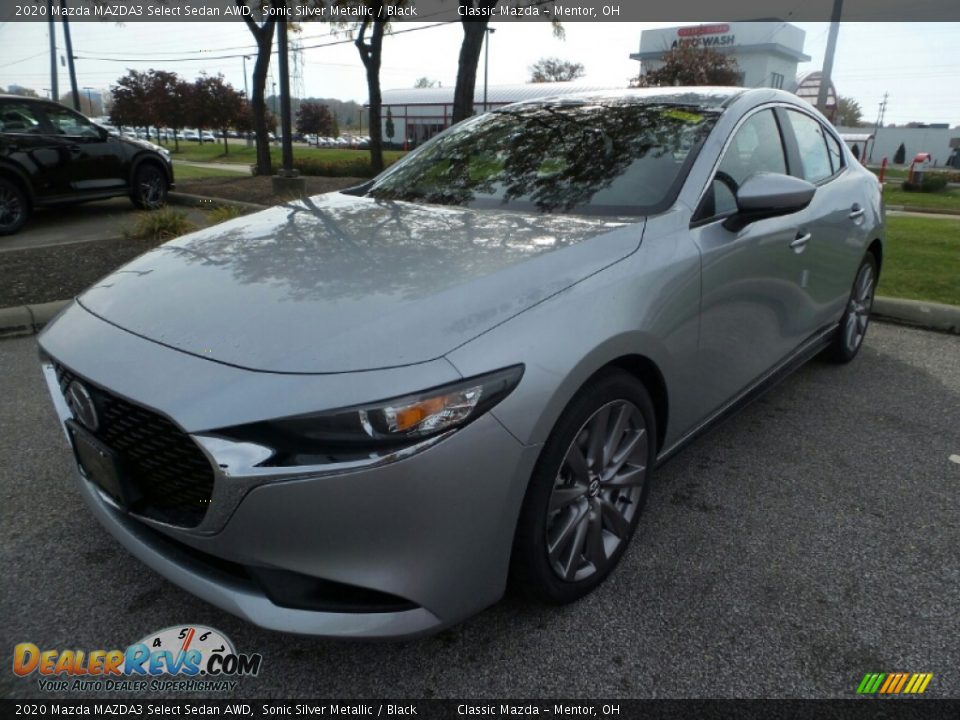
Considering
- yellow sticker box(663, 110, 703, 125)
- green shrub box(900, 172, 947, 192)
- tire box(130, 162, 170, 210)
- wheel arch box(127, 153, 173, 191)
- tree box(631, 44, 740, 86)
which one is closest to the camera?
yellow sticker box(663, 110, 703, 125)

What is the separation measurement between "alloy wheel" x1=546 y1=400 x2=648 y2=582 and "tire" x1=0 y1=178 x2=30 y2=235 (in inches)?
348

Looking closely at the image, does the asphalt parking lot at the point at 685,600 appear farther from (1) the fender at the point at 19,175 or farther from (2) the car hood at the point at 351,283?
(1) the fender at the point at 19,175

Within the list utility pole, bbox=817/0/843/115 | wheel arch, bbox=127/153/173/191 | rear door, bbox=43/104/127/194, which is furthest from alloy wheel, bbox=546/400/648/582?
utility pole, bbox=817/0/843/115

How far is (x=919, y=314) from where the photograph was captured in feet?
17.7

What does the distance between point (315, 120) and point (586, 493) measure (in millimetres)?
60971

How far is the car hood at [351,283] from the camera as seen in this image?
1730mm

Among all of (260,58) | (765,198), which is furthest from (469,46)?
(765,198)

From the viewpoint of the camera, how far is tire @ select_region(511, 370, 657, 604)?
1.91 metres

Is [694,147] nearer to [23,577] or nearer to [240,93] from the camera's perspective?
[23,577]

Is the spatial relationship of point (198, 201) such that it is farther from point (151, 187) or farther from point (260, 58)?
point (260, 58)

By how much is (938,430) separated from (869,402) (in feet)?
1.34

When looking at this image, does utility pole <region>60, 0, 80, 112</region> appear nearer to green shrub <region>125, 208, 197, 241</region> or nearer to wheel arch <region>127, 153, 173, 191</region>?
wheel arch <region>127, 153, 173, 191</region>

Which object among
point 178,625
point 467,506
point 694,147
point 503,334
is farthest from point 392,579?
point 694,147

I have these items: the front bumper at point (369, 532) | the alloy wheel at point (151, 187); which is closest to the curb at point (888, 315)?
the front bumper at point (369, 532)
